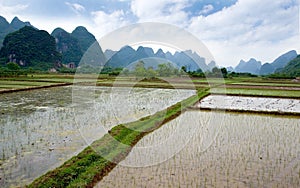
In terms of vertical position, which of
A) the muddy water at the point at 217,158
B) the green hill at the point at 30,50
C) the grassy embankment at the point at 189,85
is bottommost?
the muddy water at the point at 217,158

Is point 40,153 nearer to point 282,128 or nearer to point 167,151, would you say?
point 167,151

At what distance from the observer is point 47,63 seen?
55.0 metres

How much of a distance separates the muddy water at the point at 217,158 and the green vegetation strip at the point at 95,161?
0.16 m

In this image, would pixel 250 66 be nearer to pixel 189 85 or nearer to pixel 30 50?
pixel 30 50

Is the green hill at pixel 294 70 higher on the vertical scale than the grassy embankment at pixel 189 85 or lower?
higher

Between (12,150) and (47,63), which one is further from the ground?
(47,63)

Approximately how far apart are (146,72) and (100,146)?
29167mm

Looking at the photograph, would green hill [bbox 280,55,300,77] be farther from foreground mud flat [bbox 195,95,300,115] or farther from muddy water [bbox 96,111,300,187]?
muddy water [bbox 96,111,300,187]

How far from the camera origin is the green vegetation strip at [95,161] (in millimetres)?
3436

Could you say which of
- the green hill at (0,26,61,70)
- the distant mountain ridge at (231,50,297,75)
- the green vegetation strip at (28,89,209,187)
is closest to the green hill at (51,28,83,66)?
the green hill at (0,26,61,70)

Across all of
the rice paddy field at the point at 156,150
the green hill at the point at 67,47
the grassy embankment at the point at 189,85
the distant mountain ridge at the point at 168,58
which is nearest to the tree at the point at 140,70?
the distant mountain ridge at the point at 168,58

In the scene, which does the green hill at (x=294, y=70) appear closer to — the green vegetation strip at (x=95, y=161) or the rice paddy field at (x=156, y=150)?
the rice paddy field at (x=156, y=150)

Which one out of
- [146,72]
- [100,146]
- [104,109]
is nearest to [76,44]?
[146,72]

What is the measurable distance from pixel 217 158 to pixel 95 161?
2.36 metres
